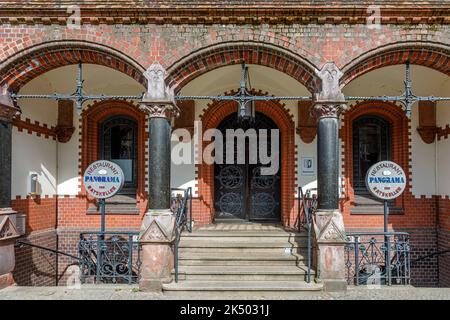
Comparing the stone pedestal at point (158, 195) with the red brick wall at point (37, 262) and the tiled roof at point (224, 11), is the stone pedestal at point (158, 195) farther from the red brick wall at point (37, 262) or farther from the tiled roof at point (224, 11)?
the red brick wall at point (37, 262)

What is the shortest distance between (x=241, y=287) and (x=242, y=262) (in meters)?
0.88

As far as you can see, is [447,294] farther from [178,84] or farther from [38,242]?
[38,242]

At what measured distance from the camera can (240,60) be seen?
719cm

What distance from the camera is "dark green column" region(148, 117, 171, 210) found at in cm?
694

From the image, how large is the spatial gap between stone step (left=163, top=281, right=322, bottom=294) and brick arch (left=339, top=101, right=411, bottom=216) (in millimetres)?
3477

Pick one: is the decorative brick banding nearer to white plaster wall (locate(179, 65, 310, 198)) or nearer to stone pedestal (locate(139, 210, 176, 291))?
white plaster wall (locate(179, 65, 310, 198))

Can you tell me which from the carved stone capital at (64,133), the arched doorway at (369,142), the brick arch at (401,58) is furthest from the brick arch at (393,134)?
the carved stone capital at (64,133)

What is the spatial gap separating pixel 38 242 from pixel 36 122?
9.11ft

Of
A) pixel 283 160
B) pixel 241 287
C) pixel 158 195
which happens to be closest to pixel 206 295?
pixel 241 287

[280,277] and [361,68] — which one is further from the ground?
[361,68]

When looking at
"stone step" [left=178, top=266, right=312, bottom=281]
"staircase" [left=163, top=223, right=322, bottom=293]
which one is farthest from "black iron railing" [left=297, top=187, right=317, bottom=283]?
"stone step" [left=178, top=266, right=312, bottom=281]

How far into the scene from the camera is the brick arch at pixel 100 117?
9609 millimetres

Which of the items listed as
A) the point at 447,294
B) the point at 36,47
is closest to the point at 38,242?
the point at 36,47

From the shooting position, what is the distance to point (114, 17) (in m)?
6.96
